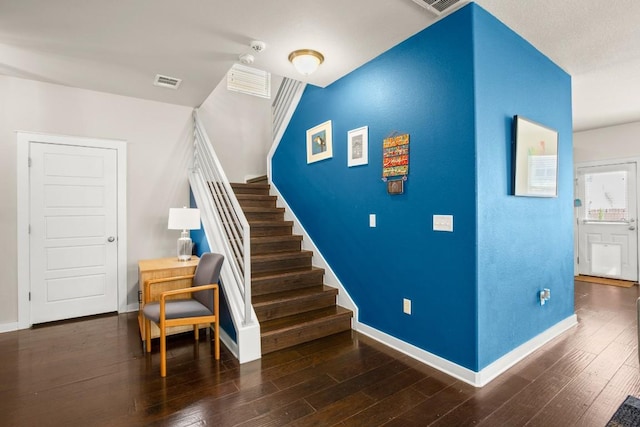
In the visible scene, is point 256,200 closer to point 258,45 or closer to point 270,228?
point 270,228

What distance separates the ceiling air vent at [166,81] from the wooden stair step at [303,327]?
2.91m

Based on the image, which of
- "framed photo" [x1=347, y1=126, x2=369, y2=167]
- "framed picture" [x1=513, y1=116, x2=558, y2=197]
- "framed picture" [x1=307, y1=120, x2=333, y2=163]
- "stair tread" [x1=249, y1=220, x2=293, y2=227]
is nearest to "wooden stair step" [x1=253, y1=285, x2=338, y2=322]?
"stair tread" [x1=249, y1=220, x2=293, y2=227]

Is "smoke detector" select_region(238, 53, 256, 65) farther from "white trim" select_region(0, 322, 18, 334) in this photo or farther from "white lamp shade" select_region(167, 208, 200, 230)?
"white trim" select_region(0, 322, 18, 334)

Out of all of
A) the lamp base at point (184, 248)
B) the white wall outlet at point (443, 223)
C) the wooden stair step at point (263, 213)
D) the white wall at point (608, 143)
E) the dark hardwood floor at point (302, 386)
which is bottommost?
the dark hardwood floor at point (302, 386)

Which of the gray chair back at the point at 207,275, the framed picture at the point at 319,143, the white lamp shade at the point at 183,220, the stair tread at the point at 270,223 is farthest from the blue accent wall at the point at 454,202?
the white lamp shade at the point at 183,220

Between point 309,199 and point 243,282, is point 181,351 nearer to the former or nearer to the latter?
point 243,282

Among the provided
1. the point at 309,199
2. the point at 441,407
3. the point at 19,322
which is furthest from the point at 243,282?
the point at 19,322

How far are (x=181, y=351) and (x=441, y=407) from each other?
224cm

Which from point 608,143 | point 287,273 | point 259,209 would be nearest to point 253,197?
point 259,209

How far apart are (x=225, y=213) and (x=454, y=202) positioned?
2.26 m

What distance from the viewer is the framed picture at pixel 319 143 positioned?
12.2 ft

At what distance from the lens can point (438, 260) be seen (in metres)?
2.54

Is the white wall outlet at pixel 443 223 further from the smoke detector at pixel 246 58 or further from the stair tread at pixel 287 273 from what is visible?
the smoke detector at pixel 246 58

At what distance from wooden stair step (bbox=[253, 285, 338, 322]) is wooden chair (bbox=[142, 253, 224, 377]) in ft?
1.44
